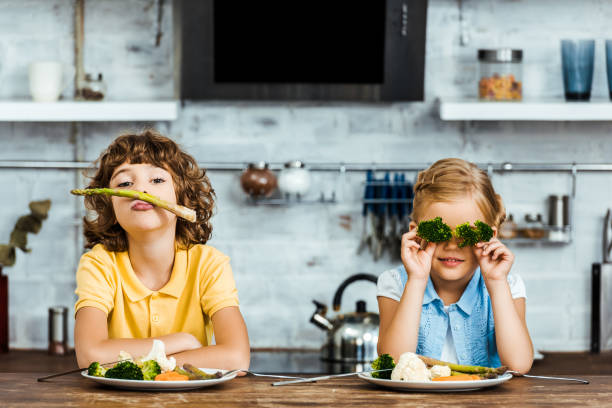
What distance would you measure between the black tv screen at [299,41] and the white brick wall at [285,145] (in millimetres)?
120

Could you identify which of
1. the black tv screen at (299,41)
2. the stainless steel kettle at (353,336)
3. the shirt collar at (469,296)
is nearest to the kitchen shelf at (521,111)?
the black tv screen at (299,41)

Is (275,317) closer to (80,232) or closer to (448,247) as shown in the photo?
(80,232)

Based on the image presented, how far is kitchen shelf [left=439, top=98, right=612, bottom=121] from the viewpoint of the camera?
8.22 feet

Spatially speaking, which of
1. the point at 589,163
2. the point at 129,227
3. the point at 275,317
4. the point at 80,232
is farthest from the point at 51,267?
the point at 589,163

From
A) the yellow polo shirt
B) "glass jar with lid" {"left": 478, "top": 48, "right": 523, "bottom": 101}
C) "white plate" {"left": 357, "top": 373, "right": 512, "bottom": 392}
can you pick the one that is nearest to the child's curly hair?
the yellow polo shirt

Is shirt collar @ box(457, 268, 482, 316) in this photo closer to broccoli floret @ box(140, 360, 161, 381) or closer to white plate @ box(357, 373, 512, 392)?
white plate @ box(357, 373, 512, 392)

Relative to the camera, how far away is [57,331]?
8.43ft

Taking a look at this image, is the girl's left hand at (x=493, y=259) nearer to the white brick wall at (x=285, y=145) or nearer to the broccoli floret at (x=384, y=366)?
the broccoli floret at (x=384, y=366)

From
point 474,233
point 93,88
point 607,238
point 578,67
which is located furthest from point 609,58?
point 93,88

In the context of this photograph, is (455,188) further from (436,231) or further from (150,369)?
(150,369)

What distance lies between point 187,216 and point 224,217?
131cm

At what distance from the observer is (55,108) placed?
2514 millimetres

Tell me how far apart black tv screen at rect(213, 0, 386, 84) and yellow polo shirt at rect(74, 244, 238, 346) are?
1.16 metres

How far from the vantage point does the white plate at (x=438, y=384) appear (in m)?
1.12
